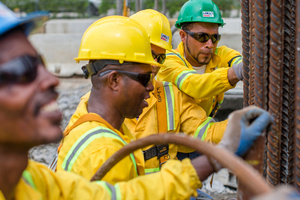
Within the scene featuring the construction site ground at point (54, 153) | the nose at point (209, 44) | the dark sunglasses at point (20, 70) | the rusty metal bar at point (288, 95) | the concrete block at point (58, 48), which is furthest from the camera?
the concrete block at point (58, 48)

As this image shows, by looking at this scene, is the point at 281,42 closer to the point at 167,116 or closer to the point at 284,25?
the point at 284,25

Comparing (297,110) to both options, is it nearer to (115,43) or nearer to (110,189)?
(110,189)

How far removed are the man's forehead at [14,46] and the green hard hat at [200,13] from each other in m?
2.43

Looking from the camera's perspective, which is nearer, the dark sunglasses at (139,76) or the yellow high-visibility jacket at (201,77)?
the dark sunglasses at (139,76)

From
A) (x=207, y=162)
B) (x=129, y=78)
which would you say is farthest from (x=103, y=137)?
(x=207, y=162)

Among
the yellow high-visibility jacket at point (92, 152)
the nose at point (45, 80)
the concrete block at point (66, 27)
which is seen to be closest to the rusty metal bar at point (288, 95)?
the yellow high-visibility jacket at point (92, 152)

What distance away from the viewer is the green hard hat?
3275mm

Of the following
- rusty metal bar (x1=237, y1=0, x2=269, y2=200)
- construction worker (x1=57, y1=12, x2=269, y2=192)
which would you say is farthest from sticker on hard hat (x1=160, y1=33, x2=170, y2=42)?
rusty metal bar (x1=237, y1=0, x2=269, y2=200)

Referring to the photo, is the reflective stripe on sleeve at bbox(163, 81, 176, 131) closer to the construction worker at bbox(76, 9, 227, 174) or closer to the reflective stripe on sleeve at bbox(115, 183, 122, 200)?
the construction worker at bbox(76, 9, 227, 174)

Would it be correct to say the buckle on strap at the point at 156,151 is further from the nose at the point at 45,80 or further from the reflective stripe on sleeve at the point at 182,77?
the nose at the point at 45,80

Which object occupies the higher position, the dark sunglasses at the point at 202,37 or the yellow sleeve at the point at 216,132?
the dark sunglasses at the point at 202,37

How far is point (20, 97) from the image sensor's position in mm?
1027

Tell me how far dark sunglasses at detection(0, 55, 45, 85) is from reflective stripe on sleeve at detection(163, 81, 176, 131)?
1.57 metres

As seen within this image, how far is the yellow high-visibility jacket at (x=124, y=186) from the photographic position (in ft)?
4.08
